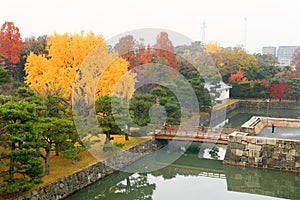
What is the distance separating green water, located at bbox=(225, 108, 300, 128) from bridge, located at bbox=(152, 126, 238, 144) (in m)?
11.6

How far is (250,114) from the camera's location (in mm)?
35812

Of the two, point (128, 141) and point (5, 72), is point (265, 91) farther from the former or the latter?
point (5, 72)

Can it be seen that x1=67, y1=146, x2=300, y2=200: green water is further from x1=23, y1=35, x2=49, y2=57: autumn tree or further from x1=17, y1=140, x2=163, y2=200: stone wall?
x1=23, y1=35, x2=49, y2=57: autumn tree

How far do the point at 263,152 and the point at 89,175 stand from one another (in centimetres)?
841

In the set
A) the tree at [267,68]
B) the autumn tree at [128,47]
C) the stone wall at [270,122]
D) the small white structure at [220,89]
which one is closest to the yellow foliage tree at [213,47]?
the tree at [267,68]

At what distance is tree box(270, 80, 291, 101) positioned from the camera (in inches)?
1523

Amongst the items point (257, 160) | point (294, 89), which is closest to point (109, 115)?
point (257, 160)

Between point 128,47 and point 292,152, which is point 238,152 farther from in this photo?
point 128,47

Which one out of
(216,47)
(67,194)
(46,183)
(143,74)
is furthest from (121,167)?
(216,47)

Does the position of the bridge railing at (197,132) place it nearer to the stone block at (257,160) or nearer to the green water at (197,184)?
the green water at (197,184)

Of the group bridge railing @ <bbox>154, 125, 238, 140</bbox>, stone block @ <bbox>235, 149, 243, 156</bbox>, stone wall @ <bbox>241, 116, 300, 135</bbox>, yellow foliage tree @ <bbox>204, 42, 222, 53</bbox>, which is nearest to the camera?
stone block @ <bbox>235, 149, 243, 156</bbox>

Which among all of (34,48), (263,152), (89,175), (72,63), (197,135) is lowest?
(89,175)

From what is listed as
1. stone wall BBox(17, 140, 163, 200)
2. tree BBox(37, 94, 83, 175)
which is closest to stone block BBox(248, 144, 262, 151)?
stone wall BBox(17, 140, 163, 200)

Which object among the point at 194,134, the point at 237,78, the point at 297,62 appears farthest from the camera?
the point at 297,62
